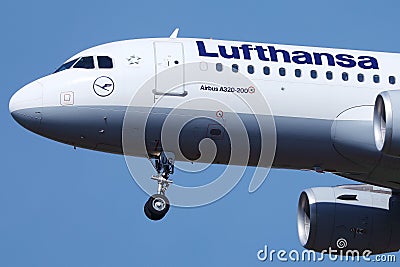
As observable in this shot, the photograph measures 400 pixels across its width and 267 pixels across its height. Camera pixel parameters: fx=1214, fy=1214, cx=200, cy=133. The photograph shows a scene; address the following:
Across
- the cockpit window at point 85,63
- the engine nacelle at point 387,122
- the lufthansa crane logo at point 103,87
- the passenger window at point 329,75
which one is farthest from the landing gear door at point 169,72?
the engine nacelle at point 387,122

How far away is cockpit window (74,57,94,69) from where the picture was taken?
36.0 meters

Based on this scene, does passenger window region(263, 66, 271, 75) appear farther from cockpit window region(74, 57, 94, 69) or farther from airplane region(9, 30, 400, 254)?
cockpit window region(74, 57, 94, 69)

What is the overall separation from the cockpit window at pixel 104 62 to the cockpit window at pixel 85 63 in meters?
0.25

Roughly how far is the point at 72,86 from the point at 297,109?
21.7ft

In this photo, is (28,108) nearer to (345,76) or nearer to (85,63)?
(85,63)

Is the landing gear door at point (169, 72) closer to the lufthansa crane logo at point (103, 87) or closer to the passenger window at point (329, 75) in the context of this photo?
the lufthansa crane logo at point (103, 87)

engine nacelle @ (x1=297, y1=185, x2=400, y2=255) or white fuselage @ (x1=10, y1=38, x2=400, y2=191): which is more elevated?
white fuselage @ (x1=10, y1=38, x2=400, y2=191)

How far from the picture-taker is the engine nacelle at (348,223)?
40031 millimetres

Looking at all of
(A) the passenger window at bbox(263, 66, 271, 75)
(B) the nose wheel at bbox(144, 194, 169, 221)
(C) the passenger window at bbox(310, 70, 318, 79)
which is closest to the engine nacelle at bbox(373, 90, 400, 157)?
(C) the passenger window at bbox(310, 70, 318, 79)

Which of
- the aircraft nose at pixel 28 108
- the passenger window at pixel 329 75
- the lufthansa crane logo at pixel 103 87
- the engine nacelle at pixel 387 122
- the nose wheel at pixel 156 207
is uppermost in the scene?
the passenger window at pixel 329 75

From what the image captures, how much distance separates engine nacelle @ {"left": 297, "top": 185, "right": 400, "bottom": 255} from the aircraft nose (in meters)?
10.4

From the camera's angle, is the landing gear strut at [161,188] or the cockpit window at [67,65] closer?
the landing gear strut at [161,188]

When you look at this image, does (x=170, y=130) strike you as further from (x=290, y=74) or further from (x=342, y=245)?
Answer: (x=342, y=245)

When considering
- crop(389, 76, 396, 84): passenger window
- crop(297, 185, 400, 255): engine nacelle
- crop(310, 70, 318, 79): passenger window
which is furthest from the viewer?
crop(297, 185, 400, 255): engine nacelle
